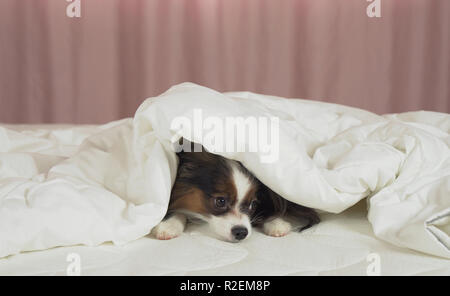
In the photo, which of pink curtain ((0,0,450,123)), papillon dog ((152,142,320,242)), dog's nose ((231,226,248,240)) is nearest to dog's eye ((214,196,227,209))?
papillon dog ((152,142,320,242))

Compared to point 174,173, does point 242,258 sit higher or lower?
lower

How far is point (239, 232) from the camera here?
1207mm

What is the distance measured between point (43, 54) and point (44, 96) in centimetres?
26

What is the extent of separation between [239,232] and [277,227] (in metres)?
0.09

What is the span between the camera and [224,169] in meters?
1.28

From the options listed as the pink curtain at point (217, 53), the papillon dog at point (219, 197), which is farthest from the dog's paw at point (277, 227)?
the pink curtain at point (217, 53)

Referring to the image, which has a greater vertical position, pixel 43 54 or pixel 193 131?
pixel 43 54

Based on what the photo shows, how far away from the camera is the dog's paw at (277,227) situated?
1.20m

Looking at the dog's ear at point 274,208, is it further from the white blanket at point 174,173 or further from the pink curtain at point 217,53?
the pink curtain at point 217,53

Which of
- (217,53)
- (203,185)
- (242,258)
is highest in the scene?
(217,53)

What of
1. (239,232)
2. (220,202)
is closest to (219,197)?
(220,202)

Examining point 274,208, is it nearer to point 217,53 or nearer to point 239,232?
point 239,232
